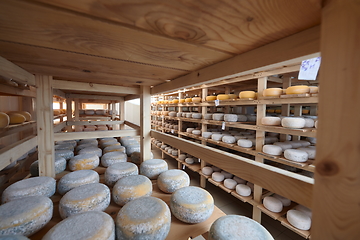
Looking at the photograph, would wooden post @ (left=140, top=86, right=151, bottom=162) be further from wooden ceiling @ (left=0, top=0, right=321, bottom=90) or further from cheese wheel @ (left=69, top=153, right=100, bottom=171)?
wooden ceiling @ (left=0, top=0, right=321, bottom=90)

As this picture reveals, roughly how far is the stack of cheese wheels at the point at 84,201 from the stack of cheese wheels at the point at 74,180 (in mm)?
141

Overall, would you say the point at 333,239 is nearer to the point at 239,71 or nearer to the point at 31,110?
the point at 239,71

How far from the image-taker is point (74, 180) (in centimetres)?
102

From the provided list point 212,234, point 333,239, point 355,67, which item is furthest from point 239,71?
point 212,234

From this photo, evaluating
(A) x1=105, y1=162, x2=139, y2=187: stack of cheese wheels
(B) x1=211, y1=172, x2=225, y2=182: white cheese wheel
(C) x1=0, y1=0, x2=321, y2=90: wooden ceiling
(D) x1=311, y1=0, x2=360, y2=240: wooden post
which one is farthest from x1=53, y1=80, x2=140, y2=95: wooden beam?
(B) x1=211, y1=172, x2=225, y2=182: white cheese wheel

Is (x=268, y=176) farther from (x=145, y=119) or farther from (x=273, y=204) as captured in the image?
(x=273, y=204)

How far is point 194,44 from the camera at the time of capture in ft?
1.66

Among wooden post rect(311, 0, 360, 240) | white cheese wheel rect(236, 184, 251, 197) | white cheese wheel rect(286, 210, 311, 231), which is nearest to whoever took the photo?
wooden post rect(311, 0, 360, 240)

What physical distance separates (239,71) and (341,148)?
417mm

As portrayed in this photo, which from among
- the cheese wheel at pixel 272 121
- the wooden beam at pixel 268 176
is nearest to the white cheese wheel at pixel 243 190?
the cheese wheel at pixel 272 121

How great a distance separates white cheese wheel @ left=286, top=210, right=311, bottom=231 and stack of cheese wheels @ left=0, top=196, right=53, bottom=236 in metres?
2.10

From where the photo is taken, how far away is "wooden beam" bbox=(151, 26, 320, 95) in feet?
1.27

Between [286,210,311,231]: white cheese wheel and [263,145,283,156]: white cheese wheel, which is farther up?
[263,145,283,156]: white cheese wheel

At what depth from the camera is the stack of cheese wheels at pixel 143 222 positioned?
2.17 ft
